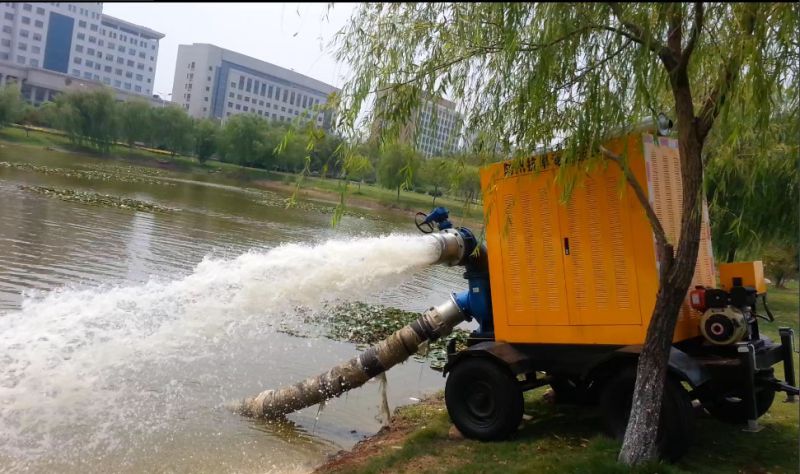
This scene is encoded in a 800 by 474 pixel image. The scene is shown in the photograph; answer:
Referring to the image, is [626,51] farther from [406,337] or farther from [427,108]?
[406,337]

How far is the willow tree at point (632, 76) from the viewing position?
522cm

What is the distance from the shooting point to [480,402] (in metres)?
7.34

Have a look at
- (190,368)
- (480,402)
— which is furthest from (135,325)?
(480,402)

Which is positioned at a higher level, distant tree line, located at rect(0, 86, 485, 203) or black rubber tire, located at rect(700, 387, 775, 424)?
distant tree line, located at rect(0, 86, 485, 203)

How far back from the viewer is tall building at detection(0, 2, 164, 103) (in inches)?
4358

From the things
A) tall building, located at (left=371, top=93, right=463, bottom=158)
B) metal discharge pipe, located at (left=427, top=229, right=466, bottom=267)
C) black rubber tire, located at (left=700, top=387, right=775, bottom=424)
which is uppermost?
tall building, located at (left=371, top=93, right=463, bottom=158)

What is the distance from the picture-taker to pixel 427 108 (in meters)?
7.14

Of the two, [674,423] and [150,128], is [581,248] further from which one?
[150,128]

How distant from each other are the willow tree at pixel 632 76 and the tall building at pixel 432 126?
333 mm

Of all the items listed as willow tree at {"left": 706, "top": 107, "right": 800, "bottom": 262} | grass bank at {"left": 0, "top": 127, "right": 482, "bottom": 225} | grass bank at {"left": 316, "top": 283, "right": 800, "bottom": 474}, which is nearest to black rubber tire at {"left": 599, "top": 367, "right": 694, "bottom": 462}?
grass bank at {"left": 316, "top": 283, "right": 800, "bottom": 474}

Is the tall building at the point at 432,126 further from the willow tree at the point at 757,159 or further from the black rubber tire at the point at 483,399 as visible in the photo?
the willow tree at the point at 757,159

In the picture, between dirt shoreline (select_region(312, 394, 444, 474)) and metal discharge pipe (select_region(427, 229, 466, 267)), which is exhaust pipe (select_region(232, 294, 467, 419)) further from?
dirt shoreline (select_region(312, 394, 444, 474))

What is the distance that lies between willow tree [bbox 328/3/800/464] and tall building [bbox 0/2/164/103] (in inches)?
4207

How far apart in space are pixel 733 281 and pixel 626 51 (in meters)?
3.09
